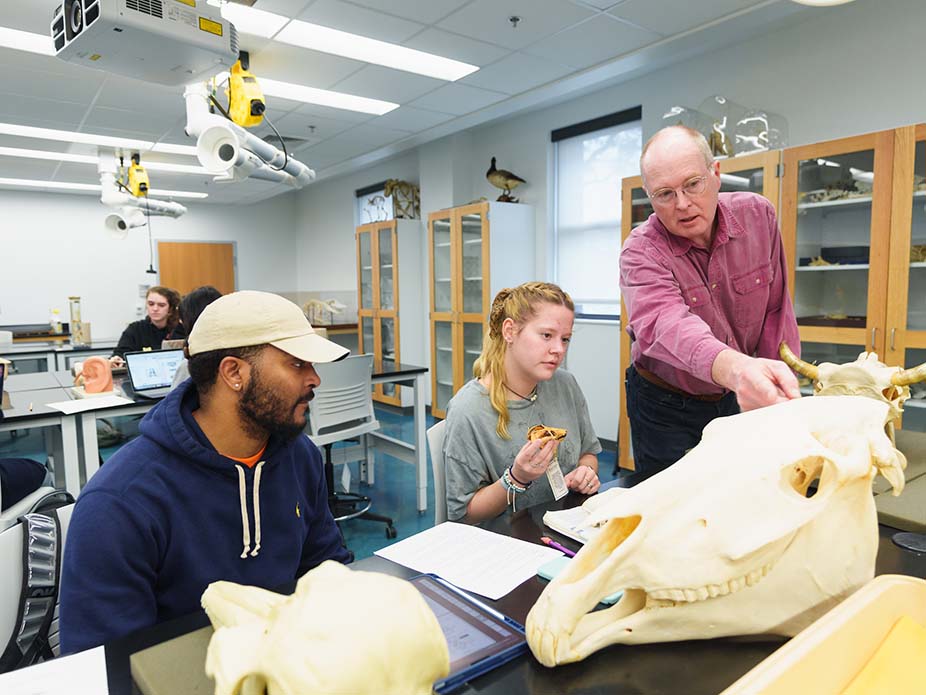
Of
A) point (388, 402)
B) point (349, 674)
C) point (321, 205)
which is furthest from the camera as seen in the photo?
point (321, 205)

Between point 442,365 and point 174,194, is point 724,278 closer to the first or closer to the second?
point 442,365

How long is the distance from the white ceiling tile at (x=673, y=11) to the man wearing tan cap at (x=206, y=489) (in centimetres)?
297

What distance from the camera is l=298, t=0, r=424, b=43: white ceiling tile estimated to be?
3.29 metres

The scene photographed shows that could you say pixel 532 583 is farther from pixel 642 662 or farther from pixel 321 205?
pixel 321 205

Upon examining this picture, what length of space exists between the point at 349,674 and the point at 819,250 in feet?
12.4

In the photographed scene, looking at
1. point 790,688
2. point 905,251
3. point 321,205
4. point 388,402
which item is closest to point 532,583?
point 790,688

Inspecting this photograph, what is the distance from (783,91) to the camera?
3.89 m

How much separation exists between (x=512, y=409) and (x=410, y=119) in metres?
4.30

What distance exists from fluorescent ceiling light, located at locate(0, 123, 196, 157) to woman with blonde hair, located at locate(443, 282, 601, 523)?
5575 mm

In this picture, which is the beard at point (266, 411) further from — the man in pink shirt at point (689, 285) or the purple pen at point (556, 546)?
the man in pink shirt at point (689, 285)

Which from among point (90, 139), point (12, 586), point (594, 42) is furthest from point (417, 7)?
point (90, 139)

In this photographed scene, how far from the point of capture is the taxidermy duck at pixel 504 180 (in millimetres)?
5727

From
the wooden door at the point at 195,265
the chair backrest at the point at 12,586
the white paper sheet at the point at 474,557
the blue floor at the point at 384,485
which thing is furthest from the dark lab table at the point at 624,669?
the wooden door at the point at 195,265

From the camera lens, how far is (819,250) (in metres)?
3.47
